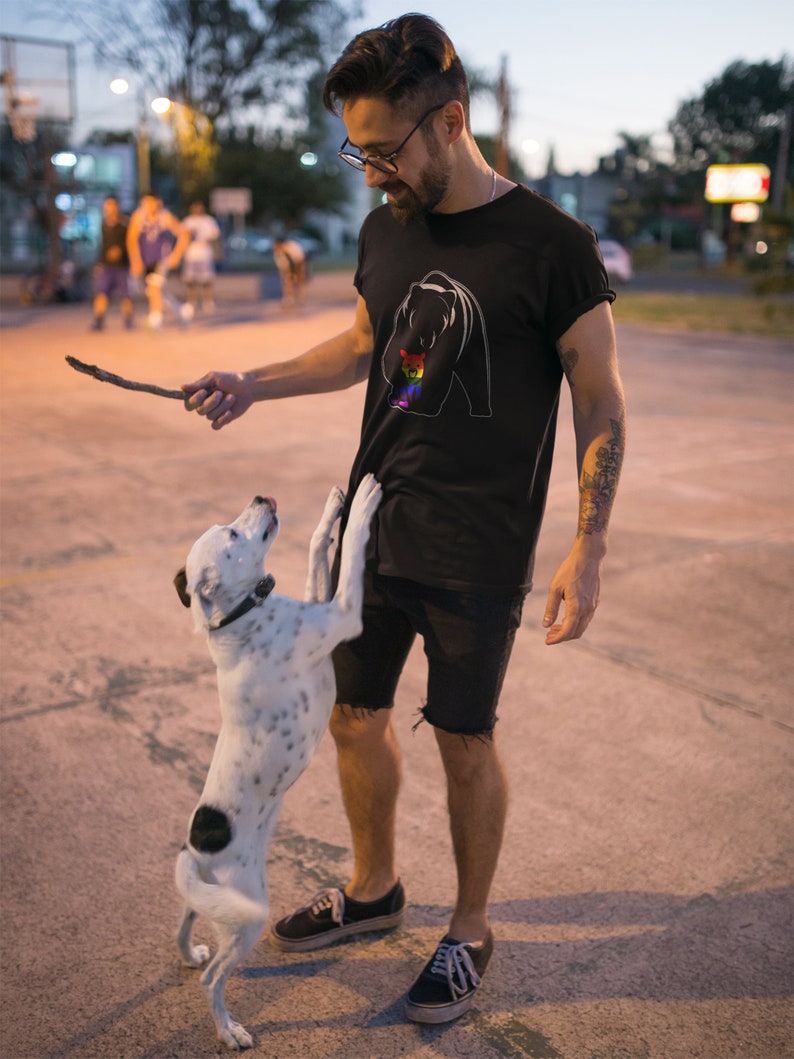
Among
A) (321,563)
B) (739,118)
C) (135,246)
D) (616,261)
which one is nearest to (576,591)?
(321,563)

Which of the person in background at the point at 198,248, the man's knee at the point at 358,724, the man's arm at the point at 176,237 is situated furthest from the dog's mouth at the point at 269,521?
the person in background at the point at 198,248

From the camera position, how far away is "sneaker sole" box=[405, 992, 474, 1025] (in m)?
2.34

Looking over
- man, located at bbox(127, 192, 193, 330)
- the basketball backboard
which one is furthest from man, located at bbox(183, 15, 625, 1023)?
the basketball backboard

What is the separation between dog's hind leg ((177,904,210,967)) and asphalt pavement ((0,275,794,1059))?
0.19 feet

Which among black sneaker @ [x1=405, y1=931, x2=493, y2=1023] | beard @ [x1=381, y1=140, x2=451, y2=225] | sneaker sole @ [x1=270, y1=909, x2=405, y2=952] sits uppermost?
beard @ [x1=381, y1=140, x2=451, y2=225]

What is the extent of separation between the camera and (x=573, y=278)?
2.18 metres

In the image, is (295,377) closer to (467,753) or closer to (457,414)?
(457,414)

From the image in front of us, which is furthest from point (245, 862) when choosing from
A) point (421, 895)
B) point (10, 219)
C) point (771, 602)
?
point (10, 219)

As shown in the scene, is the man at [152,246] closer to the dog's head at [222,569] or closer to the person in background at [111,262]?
the person in background at [111,262]

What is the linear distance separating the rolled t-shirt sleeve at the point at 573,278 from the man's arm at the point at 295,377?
57 centimetres

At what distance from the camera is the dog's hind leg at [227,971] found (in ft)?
7.09

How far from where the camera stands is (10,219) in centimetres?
4322

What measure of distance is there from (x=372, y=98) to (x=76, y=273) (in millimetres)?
20213

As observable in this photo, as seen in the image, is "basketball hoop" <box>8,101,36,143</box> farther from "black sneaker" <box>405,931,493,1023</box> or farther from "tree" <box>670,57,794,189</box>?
"tree" <box>670,57,794,189</box>
